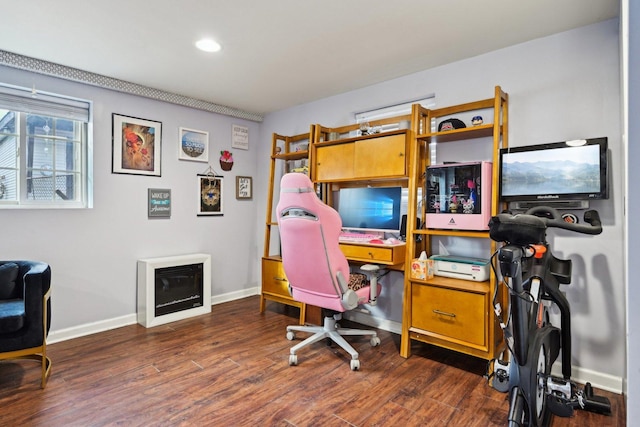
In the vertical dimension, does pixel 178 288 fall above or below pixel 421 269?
below

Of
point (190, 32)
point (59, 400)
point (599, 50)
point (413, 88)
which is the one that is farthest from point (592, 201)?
point (59, 400)

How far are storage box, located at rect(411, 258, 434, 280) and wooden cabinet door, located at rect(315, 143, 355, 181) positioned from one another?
97 centimetres

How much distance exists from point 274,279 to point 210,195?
1.27 m

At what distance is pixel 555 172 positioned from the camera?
2.29m

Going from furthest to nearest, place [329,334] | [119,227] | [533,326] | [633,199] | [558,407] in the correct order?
[119,227] → [329,334] → [558,407] → [533,326] → [633,199]

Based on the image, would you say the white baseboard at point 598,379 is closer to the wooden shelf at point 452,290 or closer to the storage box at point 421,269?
the wooden shelf at point 452,290

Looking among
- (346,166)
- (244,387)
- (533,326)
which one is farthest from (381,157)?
(244,387)

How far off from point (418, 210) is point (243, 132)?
98.0 inches

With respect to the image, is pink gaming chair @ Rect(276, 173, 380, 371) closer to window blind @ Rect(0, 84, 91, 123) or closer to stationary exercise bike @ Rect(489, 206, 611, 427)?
stationary exercise bike @ Rect(489, 206, 611, 427)

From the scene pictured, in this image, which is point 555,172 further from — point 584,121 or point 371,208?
point 371,208

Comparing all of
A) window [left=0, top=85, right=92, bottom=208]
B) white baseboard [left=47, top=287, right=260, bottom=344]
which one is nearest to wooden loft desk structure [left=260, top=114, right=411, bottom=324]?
white baseboard [left=47, top=287, right=260, bottom=344]

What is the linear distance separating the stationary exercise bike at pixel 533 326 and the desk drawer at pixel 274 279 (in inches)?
83.2

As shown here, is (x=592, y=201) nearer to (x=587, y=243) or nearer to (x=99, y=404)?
(x=587, y=243)

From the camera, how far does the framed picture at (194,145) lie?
12.7ft
